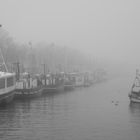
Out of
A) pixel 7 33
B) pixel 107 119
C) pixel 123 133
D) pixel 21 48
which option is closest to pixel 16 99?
pixel 107 119

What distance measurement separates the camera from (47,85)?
77.6 m

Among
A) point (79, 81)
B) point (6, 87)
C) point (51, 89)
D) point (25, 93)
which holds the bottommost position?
point (51, 89)

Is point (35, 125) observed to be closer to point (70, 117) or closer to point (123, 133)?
point (70, 117)

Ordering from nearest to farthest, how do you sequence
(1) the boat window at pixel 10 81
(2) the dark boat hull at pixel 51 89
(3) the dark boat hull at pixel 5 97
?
1. (3) the dark boat hull at pixel 5 97
2. (1) the boat window at pixel 10 81
3. (2) the dark boat hull at pixel 51 89

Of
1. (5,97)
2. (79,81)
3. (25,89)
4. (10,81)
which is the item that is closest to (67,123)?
(5,97)

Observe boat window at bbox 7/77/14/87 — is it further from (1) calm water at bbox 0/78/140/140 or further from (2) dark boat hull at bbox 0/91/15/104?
(1) calm water at bbox 0/78/140/140

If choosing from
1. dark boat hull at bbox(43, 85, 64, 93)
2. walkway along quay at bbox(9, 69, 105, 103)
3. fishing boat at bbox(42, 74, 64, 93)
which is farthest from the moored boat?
fishing boat at bbox(42, 74, 64, 93)

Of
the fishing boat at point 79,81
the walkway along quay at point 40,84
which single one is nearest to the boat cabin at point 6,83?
the walkway along quay at point 40,84

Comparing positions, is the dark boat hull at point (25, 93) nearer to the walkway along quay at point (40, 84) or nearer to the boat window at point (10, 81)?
the walkway along quay at point (40, 84)

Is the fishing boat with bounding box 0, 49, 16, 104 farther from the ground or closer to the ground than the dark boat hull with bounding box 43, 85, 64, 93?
farther from the ground

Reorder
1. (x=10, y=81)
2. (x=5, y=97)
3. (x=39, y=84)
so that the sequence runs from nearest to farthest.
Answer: (x=5, y=97) < (x=10, y=81) < (x=39, y=84)

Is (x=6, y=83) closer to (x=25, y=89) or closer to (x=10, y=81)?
(x=10, y=81)

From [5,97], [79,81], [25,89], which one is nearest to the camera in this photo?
[5,97]

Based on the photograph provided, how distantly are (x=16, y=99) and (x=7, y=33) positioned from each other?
4335 cm
